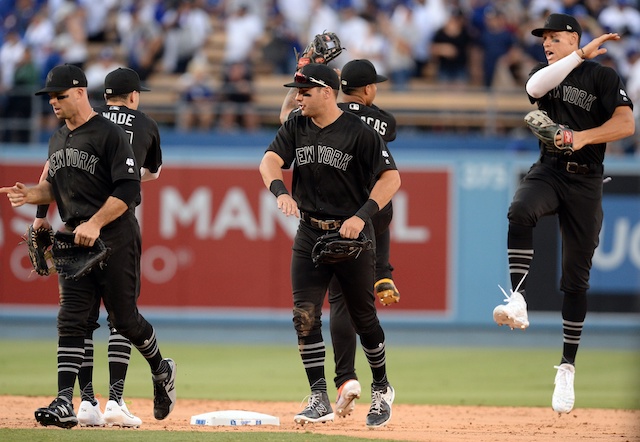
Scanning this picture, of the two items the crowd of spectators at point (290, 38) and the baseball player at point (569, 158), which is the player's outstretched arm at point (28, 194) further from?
the crowd of spectators at point (290, 38)

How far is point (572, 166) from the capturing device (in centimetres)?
899

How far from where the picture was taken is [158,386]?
879 centimetres

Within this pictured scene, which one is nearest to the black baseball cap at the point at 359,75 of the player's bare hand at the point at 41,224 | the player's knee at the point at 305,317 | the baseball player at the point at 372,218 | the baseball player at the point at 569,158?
the baseball player at the point at 372,218

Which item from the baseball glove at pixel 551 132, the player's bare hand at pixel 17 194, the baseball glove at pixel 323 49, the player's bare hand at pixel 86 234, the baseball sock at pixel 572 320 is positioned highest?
the baseball glove at pixel 323 49

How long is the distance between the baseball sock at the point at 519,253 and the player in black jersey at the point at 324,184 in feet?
4.00

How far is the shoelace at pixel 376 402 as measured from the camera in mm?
8633

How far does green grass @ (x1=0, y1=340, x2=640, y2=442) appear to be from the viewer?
11672 millimetres

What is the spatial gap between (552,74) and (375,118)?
148 centimetres

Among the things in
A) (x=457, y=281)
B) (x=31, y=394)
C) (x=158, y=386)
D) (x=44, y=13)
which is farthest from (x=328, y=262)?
(x=44, y=13)

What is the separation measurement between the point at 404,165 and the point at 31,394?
7.78 metres

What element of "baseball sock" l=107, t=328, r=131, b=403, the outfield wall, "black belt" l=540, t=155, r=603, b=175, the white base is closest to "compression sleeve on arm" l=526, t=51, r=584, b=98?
"black belt" l=540, t=155, r=603, b=175

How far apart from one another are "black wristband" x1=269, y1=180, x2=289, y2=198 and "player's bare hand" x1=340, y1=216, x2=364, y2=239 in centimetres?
48

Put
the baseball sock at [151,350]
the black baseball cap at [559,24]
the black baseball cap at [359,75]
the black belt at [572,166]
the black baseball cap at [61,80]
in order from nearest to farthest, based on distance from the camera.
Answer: the black baseball cap at [61,80] → the baseball sock at [151,350] → the black baseball cap at [559,24] → the black belt at [572,166] → the black baseball cap at [359,75]

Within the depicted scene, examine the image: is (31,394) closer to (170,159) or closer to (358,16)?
(170,159)
